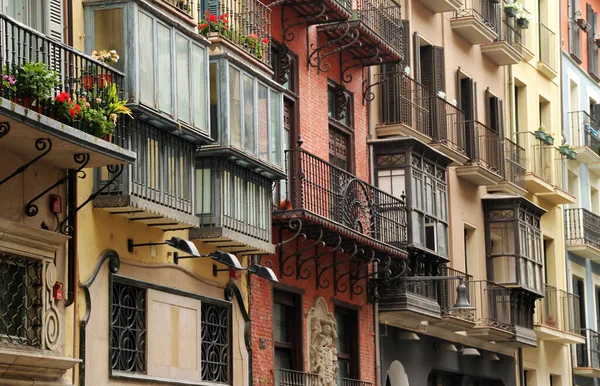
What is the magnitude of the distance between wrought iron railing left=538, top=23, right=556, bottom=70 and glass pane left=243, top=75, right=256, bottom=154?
2043cm

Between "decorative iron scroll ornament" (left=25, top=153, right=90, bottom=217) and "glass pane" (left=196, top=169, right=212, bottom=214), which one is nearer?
"decorative iron scroll ornament" (left=25, top=153, right=90, bottom=217)

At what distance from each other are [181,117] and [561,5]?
85.9ft

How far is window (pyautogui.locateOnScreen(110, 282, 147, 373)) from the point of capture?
20000mm

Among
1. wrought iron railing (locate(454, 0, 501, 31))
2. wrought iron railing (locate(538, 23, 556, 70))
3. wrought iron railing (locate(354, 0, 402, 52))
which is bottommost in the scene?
wrought iron railing (locate(354, 0, 402, 52))

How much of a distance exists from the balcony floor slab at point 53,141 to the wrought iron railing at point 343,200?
21.9ft

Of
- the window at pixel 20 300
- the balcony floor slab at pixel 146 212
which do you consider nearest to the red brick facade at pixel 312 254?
the balcony floor slab at pixel 146 212

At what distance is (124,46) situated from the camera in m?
19.5

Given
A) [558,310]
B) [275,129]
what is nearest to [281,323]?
[275,129]

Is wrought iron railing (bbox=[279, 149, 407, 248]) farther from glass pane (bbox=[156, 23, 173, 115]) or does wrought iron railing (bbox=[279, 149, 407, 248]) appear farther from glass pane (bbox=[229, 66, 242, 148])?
glass pane (bbox=[156, 23, 173, 115])

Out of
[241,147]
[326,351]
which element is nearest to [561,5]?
[326,351]

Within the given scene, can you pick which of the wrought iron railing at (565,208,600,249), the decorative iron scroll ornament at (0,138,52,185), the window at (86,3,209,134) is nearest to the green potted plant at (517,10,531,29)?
the wrought iron railing at (565,208,600,249)

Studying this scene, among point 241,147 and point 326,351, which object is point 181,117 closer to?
point 241,147

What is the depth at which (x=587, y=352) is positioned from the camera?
42.0 meters

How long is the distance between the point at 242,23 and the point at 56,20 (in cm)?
492
